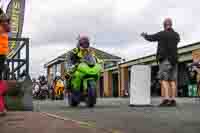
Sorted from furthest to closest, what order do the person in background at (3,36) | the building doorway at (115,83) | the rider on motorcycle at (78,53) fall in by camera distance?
the building doorway at (115,83), the rider on motorcycle at (78,53), the person in background at (3,36)

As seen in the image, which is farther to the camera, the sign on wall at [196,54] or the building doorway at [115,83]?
the building doorway at [115,83]

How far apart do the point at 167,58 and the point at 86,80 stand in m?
1.92

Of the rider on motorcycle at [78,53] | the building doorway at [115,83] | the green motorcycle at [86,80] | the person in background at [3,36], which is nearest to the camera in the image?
the person in background at [3,36]

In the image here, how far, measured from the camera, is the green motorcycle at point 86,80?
37.4ft

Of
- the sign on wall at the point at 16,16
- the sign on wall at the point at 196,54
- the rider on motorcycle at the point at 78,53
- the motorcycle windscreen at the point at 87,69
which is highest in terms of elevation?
the sign on wall at the point at 196,54

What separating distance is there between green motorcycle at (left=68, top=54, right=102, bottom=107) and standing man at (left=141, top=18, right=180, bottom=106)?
1405mm

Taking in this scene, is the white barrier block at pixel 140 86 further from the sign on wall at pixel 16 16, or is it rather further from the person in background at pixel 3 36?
the person in background at pixel 3 36

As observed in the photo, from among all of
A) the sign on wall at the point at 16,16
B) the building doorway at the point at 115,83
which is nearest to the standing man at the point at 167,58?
the sign on wall at the point at 16,16

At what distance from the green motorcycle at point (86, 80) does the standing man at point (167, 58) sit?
4.61ft

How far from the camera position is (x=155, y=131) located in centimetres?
528

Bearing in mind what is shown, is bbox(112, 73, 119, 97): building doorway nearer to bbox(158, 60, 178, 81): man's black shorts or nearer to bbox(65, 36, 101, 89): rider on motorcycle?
bbox(65, 36, 101, 89): rider on motorcycle

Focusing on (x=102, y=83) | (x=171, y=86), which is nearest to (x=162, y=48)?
(x=171, y=86)

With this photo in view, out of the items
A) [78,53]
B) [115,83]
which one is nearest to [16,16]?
[78,53]

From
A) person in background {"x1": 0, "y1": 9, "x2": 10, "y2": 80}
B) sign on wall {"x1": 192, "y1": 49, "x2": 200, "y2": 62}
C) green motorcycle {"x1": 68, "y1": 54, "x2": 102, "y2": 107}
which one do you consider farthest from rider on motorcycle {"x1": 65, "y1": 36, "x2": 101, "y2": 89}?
sign on wall {"x1": 192, "y1": 49, "x2": 200, "y2": 62}
